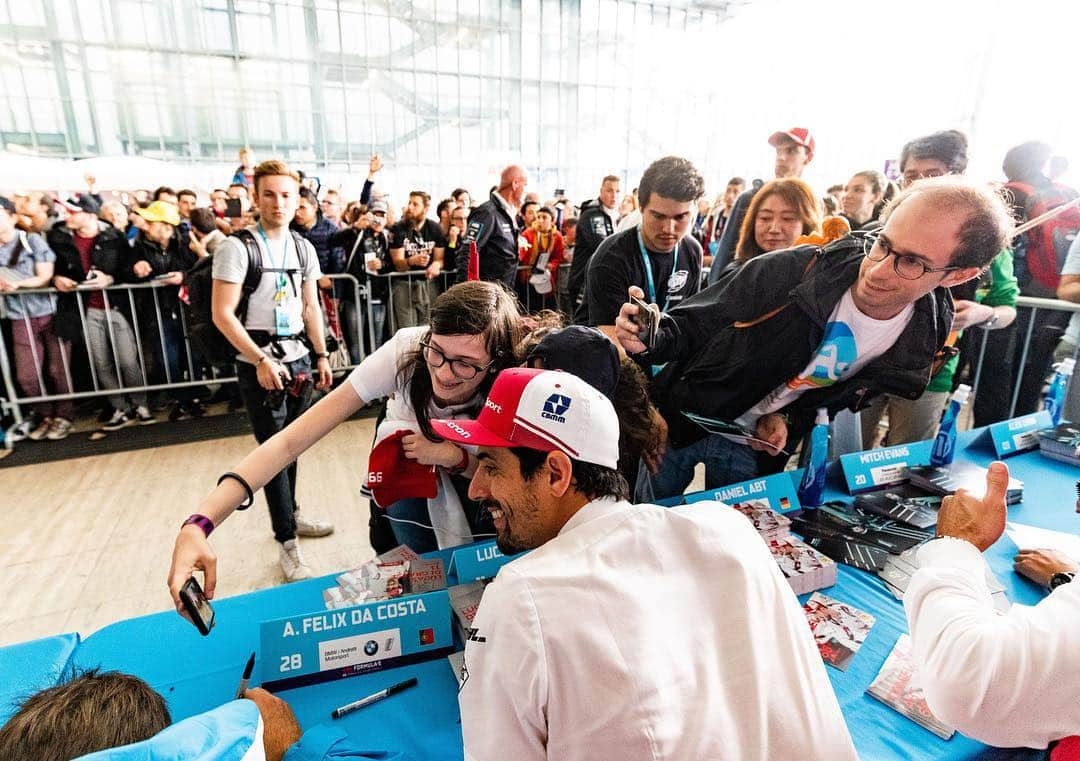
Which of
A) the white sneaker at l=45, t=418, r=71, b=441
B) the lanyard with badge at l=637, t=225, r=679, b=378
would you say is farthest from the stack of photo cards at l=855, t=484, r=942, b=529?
the white sneaker at l=45, t=418, r=71, b=441

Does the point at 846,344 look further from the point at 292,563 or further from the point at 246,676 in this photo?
the point at 292,563

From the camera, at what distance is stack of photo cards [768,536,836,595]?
154 cm

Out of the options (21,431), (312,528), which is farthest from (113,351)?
(312,528)

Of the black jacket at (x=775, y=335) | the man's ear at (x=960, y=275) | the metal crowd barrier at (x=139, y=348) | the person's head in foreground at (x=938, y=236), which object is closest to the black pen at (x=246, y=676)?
the black jacket at (x=775, y=335)

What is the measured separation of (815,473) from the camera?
78.0 inches

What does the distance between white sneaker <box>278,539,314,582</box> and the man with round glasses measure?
1.96 metres

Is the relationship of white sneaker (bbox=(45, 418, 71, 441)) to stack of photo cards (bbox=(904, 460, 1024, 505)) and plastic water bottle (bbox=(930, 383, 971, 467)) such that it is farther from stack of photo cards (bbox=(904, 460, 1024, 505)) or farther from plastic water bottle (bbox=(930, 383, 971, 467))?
plastic water bottle (bbox=(930, 383, 971, 467))

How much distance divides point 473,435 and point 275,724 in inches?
25.6

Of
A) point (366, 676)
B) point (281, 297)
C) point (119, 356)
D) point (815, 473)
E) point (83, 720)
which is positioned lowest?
point (119, 356)

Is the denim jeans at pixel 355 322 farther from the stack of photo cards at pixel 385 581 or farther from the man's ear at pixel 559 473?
the man's ear at pixel 559 473

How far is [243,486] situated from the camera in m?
1.59

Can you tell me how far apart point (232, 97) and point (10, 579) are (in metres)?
15.6

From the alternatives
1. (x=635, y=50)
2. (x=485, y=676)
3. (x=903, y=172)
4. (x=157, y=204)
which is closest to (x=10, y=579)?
(x=485, y=676)

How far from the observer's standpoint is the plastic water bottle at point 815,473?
1982 millimetres
